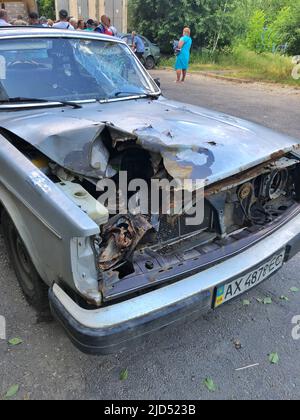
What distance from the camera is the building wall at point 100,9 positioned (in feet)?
74.0

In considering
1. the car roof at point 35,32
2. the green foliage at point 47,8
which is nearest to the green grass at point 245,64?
the car roof at point 35,32

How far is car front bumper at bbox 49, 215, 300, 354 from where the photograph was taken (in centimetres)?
173

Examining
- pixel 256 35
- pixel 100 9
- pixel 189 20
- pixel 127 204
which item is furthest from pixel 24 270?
pixel 100 9

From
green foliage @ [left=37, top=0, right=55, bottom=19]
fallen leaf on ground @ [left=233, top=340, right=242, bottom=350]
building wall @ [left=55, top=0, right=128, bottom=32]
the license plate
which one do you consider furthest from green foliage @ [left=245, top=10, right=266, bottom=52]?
fallen leaf on ground @ [left=233, top=340, right=242, bottom=350]

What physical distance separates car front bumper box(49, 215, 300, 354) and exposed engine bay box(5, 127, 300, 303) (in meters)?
0.06

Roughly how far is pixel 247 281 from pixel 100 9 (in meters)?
24.6

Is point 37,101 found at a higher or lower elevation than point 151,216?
higher

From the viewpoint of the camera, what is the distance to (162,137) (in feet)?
7.73

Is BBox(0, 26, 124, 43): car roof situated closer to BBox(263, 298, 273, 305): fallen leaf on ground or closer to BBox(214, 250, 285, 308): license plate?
BBox(214, 250, 285, 308): license plate

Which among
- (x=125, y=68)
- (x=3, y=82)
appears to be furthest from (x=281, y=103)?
(x=3, y=82)

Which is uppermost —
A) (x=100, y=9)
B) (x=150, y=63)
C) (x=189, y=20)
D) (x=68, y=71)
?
(x=100, y=9)

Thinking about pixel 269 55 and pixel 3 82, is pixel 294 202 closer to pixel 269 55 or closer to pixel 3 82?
pixel 3 82

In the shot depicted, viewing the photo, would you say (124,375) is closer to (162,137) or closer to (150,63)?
(162,137)
